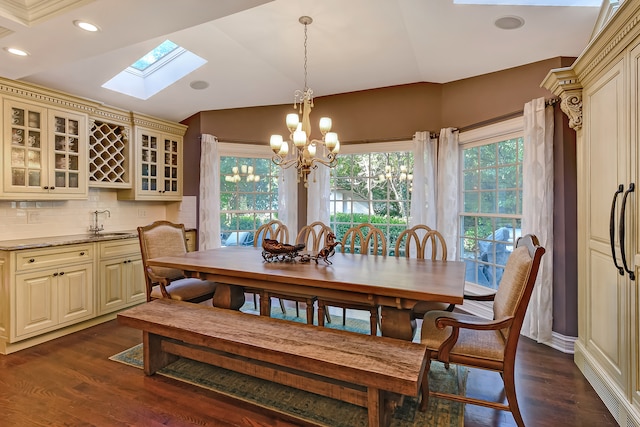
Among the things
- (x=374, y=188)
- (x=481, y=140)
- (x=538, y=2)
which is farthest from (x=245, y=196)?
(x=538, y=2)

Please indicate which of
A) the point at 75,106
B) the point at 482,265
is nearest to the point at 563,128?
the point at 482,265

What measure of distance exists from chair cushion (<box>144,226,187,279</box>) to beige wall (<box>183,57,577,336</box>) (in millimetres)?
1301

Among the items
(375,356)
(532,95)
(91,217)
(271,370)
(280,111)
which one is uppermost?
(280,111)

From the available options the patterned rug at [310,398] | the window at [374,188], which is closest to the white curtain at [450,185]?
the window at [374,188]

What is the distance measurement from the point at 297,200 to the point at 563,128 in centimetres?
307

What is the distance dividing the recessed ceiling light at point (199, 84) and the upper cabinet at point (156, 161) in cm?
82

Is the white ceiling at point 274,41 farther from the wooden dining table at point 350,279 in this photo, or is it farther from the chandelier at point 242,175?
the wooden dining table at point 350,279

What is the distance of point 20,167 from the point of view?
3113 millimetres

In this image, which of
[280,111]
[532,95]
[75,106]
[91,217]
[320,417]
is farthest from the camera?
[280,111]

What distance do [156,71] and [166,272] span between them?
236 centimetres

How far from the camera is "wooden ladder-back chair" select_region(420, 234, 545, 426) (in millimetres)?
1736

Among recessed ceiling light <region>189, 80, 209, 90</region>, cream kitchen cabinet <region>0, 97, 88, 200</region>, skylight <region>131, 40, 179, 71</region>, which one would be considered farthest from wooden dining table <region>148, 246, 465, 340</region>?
skylight <region>131, 40, 179, 71</region>

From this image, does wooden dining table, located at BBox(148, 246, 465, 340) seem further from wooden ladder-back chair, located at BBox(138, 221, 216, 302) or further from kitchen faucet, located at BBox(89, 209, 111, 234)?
kitchen faucet, located at BBox(89, 209, 111, 234)

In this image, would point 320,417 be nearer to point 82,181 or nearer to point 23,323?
point 23,323
